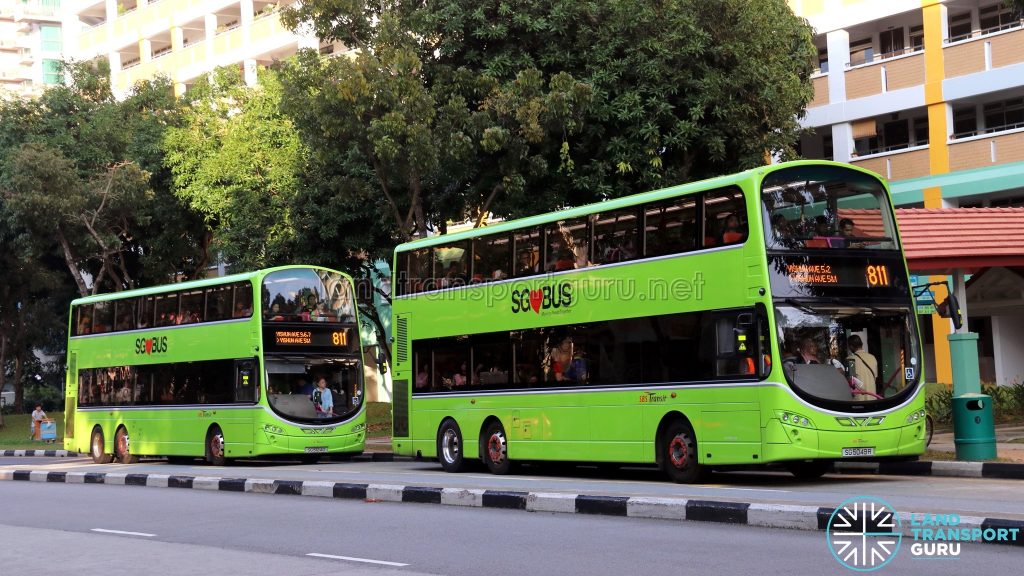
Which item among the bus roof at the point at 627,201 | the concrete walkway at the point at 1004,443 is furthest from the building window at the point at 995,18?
the bus roof at the point at 627,201

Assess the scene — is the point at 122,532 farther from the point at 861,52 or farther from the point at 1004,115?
the point at 861,52

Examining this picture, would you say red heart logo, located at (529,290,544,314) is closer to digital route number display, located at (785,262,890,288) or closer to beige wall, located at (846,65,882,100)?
digital route number display, located at (785,262,890,288)

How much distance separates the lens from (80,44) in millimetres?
67250

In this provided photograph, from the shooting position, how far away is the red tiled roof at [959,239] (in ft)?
76.1

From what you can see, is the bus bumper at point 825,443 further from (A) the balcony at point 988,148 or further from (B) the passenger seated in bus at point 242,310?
(A) the balcony at point 988,148

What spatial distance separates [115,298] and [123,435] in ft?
11.0

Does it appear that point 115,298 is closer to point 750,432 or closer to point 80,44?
point 750,432

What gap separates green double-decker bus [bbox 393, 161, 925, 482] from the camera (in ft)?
51.2

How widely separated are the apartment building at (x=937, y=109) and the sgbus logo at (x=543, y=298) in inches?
567

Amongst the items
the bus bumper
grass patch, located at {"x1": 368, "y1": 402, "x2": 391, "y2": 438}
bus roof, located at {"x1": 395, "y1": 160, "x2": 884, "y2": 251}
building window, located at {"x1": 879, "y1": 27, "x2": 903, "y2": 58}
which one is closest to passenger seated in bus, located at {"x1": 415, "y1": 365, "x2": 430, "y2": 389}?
bus roof, located at {"x1": 395, "y1": 160, "x2": 884, "y2": 251}

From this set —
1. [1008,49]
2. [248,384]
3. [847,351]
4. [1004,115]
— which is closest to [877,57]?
[1004,115]

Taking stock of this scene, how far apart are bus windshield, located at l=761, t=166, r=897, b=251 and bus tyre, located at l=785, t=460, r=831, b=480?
3.16m

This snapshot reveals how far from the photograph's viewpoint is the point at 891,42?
121 ft

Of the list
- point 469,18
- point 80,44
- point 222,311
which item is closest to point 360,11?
point 469,18
